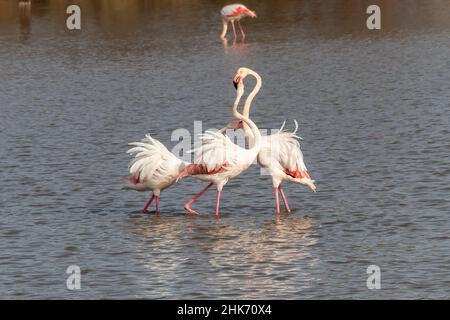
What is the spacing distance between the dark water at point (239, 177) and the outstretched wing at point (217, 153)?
0.78 m

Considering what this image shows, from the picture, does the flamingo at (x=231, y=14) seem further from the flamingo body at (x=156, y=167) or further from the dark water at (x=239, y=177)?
the flamingo body at (x=156, y=167)

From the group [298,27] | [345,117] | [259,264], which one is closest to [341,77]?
[345,117]

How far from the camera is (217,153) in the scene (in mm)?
15430

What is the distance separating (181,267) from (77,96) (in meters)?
15.0

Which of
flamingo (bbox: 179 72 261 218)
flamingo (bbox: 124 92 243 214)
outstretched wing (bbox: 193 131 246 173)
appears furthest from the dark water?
outstretched wing (bbox: 193 131 246 173)

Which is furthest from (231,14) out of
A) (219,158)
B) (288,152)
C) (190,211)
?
(219,158)

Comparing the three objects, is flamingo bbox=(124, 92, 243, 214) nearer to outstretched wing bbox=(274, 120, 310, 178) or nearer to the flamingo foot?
the flamingo foot

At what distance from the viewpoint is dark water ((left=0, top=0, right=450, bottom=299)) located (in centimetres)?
1334

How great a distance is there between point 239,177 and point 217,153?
309 cm

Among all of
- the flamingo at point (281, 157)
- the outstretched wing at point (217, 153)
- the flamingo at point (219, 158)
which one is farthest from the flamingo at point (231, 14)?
the outstretched wing at point (217, 153)

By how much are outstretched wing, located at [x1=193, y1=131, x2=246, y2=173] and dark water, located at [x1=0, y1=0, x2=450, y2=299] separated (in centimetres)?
78

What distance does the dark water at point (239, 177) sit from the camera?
1334 centimetres
